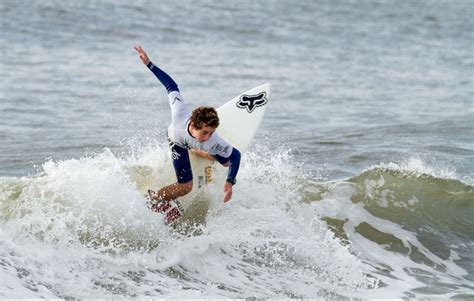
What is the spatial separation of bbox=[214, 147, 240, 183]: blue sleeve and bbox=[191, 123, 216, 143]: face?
342mm

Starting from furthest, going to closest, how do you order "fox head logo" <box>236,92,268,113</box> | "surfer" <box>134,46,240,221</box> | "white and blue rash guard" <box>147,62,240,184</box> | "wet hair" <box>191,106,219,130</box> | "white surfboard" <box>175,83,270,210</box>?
1. "fox head logo" <box>236,92,268,113</box>
2. "white surfboard" <box>175,83,270,210</box>
3. "white and blue rash guard" <box>147,62,240,184</box>
4. "surfer" <box>134,46,240,221</box>
5. "wet hair" <box>191,106,219,130</box>

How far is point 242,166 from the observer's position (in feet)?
34.4

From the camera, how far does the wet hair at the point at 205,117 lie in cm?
775

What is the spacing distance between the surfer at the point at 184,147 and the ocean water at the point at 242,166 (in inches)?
11.7

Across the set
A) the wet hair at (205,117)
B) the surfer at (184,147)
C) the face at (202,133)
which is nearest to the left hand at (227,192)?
the surfer at (184,147)

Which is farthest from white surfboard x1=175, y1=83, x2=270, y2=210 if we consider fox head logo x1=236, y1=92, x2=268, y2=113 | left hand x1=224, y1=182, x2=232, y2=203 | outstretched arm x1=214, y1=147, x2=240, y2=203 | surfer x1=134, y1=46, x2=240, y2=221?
left hand x1=224, y1=182, x2=232, y2=203

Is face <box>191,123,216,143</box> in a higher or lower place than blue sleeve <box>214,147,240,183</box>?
higher

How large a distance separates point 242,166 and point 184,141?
A: 232 centimetres

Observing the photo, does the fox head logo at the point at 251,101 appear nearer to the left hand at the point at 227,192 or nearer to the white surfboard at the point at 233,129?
the white surfboard at the point at 233,129

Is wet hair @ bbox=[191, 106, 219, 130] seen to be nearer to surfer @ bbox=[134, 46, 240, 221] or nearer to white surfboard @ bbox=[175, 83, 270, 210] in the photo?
surfer @ bbox=[134, 46, 240, 221]

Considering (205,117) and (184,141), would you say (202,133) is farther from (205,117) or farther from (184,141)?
(184,141)

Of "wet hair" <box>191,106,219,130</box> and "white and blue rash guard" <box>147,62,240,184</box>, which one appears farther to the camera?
"white and blue rash guard" <box>147,62,240,184</box>

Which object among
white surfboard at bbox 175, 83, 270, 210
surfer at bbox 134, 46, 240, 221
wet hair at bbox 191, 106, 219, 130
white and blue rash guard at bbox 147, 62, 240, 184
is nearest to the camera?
wet hair at bbox 191, 106, 219, 130

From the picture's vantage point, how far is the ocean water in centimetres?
782
